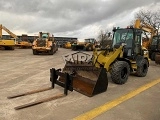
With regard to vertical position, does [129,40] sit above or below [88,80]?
above

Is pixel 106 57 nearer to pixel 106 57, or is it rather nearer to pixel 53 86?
pixel 106 57

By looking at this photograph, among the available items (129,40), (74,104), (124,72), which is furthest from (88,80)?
(129,40)

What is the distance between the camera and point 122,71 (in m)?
7.72

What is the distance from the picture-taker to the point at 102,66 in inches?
305

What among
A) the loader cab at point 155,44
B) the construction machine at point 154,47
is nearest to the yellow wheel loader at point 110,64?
the construction machine at point 154,47

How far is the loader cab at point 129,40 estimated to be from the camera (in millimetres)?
8609

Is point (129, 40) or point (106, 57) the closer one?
point (106, 57)

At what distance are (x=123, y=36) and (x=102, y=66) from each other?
1914 millimetres

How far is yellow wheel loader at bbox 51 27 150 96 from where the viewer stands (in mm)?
6172

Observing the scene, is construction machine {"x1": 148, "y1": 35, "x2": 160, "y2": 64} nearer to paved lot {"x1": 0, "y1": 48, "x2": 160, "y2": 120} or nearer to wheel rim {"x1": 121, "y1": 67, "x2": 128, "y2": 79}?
wheel rim {"x1": 121, "y1": 67, "x2": 128, "y2": 79}

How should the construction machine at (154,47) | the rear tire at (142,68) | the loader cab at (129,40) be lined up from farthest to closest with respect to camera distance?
1. the construction machine at (154,47)
2. the rear tire at (142,68)
3. the loader cab at (129,40)

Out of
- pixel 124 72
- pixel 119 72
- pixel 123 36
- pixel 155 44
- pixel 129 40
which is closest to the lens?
pixel 119 72

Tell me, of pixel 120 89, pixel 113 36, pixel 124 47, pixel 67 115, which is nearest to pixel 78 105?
pixel 67 115

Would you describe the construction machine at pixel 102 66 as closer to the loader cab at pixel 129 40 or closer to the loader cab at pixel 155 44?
the loader cab at pixel 129 40
